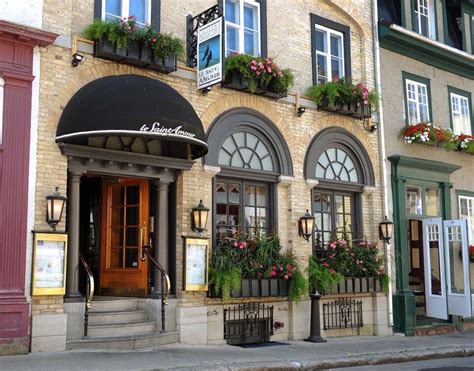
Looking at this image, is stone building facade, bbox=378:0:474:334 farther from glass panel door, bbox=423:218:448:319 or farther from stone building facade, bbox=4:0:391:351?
stone building facade, bbox=4:0:391:351

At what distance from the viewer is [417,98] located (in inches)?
675

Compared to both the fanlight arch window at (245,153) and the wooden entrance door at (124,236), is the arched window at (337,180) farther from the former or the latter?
the wooden entrance door at (124,236)

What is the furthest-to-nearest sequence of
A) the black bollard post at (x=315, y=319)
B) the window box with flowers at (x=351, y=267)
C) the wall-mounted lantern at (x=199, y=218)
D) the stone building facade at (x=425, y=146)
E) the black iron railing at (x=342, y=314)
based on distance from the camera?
the stone building facade at (x=425, y=146), the black iron railing at (x=342, y=314), the window box with flowers at (x=351, y=267), the black bollard post at (x=315, y=319), the wall-mounted lantern at (x=199, y=218)

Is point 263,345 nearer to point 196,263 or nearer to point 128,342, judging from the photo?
point 196,263

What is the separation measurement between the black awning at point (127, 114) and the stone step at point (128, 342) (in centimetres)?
328

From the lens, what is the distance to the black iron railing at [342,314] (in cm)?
1395

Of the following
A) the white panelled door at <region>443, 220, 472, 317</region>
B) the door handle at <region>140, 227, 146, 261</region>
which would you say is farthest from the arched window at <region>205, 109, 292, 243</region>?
the white panelled door at <region>443, 220, 472, 317</region>

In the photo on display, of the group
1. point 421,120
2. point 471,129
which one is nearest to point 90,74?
point 421,120

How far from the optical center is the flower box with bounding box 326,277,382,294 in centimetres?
1374

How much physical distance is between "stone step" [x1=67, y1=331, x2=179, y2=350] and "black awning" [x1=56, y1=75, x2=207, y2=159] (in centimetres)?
328

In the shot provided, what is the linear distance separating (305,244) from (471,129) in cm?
815

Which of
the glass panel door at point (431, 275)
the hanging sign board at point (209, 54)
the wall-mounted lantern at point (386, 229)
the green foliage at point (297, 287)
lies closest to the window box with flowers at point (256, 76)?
the hanging sign board at point (209, 54)

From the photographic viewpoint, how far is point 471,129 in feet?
61.5

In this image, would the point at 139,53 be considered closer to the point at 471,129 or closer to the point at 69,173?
the point at 69,173
